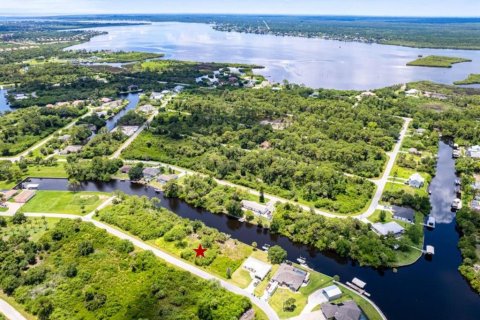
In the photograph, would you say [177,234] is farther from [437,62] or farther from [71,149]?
[437,62]

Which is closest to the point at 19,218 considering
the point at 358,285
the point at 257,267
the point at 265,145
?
the point at 257,267

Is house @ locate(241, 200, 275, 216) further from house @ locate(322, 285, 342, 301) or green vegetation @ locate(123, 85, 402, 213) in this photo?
house @ locate(322, 285, 342, 301)

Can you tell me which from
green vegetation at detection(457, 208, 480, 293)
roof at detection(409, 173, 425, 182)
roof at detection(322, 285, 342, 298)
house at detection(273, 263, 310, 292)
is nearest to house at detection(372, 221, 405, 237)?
green vegetation at detection(457, 208, 480, 293)

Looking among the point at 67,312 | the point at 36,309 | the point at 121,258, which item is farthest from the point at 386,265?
the point at 36,309

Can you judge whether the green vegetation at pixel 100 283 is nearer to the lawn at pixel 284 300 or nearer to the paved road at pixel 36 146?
the lawn at pixel 284 300

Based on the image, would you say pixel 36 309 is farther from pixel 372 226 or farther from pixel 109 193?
pixel 372 226

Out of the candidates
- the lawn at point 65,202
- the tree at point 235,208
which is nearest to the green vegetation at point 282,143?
the tree at point 235,208
